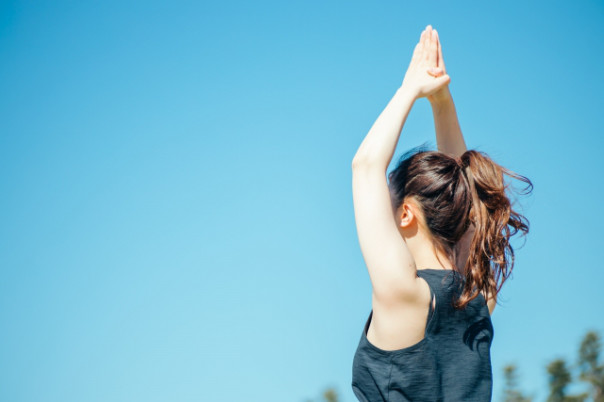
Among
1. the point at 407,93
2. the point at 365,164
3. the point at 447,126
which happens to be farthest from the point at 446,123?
the point at 365,164

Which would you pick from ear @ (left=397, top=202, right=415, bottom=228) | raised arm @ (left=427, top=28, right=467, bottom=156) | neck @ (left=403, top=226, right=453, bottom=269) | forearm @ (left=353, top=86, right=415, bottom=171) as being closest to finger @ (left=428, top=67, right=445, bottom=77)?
raised arm @ (left=427, top=28, right=467, bottom=156)

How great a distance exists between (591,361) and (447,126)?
36692 mm

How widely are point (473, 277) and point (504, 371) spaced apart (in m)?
35.5

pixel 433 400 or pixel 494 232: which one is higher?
pixel 494 232

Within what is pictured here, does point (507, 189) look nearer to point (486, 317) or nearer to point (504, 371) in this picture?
point (486, 317)

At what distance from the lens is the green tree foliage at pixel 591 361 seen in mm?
35500

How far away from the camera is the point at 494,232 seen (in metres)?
2.93

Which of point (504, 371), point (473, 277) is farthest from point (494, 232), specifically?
point (504, 371)

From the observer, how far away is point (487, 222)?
9.58ft

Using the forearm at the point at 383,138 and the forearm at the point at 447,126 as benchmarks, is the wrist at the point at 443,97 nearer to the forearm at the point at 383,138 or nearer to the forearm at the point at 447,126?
the forearm at the point at 447,126

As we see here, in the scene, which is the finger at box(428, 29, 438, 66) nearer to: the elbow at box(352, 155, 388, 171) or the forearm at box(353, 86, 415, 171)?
the forearm at box(353, 86, 415, 171)

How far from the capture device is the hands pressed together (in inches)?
120

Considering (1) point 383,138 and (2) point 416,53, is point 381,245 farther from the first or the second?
(2) point 416,53

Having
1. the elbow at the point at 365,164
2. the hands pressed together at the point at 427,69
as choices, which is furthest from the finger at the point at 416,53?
the elbow at the point at 365,164
